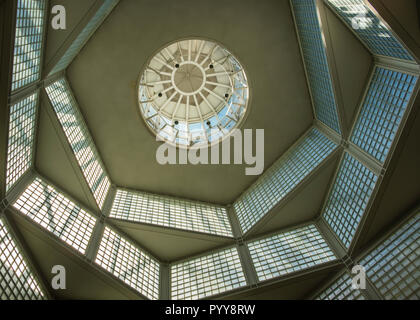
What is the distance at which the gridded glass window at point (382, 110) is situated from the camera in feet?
45.3

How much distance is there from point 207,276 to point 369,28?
13.3 m

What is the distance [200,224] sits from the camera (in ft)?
70.3

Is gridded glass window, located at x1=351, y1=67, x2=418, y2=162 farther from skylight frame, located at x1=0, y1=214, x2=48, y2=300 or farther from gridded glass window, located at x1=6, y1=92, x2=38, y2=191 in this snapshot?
skylight frame, located at x1=0, y1=214, x2=48, y2=300

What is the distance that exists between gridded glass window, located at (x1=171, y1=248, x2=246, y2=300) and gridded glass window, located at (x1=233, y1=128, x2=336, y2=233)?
248cm

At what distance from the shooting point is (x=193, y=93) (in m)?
27.9

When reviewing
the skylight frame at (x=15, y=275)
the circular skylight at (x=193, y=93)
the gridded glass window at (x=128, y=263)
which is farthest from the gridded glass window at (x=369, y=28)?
the skylight frame at (x=15, y=275)

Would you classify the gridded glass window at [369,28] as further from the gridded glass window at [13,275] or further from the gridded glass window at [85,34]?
the gridded glass window at [13,275]

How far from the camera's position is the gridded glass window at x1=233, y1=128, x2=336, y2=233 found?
66.2ft

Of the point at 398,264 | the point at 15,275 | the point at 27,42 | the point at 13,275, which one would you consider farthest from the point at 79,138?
the point at 398,264

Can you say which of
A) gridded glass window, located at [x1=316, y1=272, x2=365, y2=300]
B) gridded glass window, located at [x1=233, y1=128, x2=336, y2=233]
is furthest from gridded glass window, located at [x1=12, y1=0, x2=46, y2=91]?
gridded glass window, located at [x1=316, y1=272, x2=365, y2=300]

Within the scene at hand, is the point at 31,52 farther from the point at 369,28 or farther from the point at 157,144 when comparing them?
the point at 369,28
